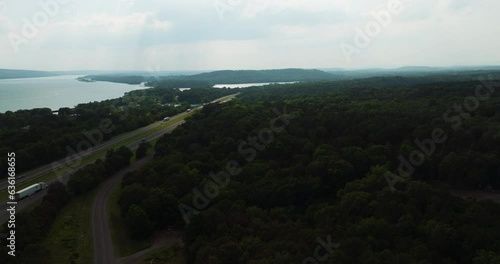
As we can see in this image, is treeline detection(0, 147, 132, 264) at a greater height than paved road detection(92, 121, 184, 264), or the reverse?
treeline detection(0, 147, 132, 264)

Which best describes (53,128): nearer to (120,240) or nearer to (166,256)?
(120,240)

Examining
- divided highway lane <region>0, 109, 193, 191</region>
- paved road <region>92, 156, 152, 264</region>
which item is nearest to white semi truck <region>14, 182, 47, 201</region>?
divided highway lane <region>0, 109, 193, 191</region>

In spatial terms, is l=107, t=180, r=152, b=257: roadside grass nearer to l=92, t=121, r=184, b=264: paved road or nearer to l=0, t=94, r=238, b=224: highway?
l=92, t=121, r=184, b=264: paved road

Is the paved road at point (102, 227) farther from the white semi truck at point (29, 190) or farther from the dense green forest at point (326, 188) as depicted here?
the white semi truck at point (29, 190)

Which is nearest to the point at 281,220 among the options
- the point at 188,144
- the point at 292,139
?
the point at 292,139

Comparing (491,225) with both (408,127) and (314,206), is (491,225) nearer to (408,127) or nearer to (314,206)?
(314,206)

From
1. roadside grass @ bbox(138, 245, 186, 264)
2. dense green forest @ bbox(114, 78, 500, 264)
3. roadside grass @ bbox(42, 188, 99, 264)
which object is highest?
dense green forest @ bbox(114, 78, 500, 264)
